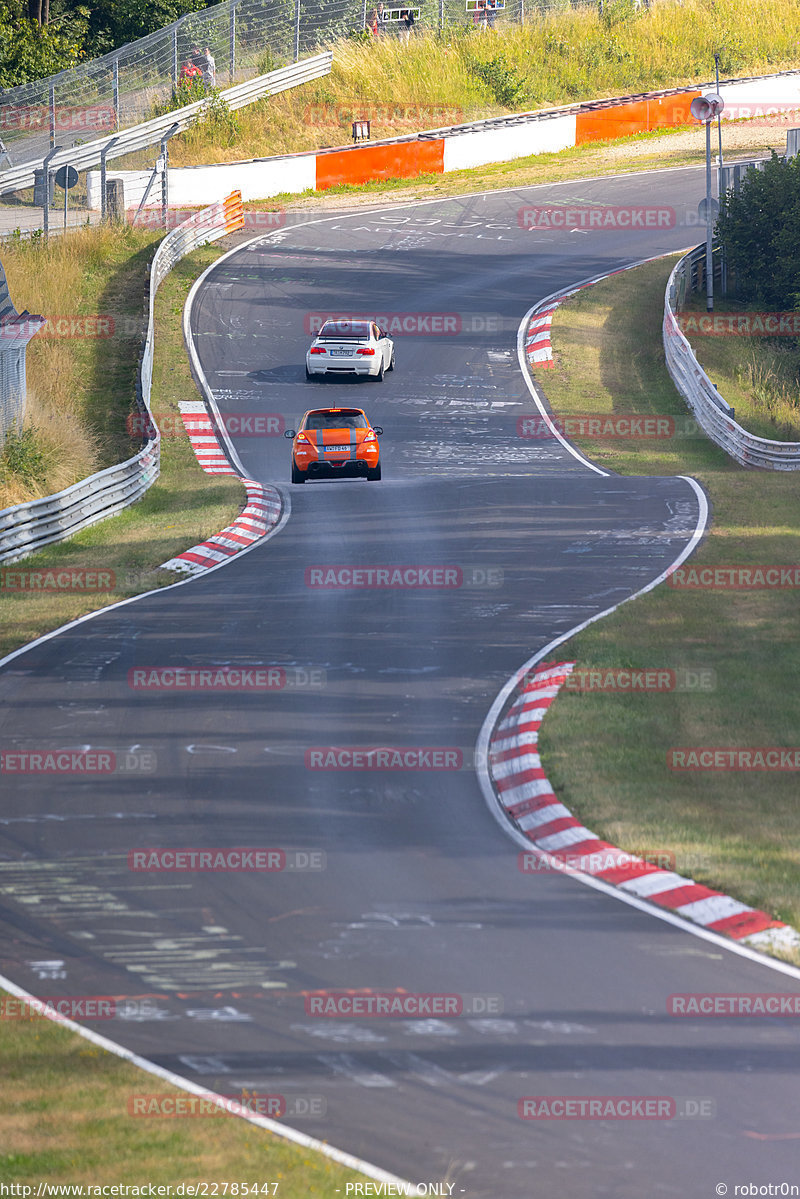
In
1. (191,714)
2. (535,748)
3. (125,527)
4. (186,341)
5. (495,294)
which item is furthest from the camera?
(495,294)

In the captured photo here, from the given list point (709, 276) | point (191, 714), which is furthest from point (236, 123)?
point (191, 714)

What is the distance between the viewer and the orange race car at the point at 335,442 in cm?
2533

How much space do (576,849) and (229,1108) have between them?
4099mm

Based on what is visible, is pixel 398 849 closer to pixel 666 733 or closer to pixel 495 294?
pixel 666 733

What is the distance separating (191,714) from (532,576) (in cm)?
674

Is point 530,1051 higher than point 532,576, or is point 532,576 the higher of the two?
point 532,576

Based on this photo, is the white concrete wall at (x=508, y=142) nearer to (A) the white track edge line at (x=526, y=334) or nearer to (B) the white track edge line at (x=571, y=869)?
(A) the white track edge line at (x=526, y=334)

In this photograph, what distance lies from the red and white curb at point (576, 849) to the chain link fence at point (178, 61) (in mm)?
42065

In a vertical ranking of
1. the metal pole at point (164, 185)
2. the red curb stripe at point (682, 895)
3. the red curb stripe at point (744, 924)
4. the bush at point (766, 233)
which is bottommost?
the red curb stripe at point (744, 924)

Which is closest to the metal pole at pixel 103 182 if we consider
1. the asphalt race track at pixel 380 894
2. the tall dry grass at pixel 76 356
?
the tall dry grass at pixel 76 356

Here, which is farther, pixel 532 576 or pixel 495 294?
pixel 495 294

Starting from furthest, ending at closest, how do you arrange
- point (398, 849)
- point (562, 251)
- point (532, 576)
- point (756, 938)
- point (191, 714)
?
point (562, 251)
point (532, 576)
point (191, 714)
point (398, 849)
point (756, 938)

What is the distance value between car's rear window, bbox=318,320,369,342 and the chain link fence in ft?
67.1

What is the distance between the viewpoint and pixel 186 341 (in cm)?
3794
